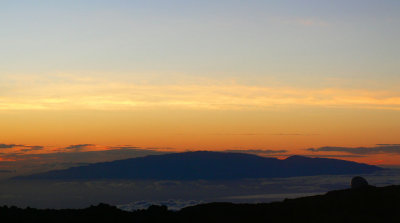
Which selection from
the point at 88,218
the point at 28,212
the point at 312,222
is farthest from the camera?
the point at 28,212

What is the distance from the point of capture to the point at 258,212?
177 feet

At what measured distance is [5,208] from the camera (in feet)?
196

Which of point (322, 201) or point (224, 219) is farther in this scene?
point (322, 201)

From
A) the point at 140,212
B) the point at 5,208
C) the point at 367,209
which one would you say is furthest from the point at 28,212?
the point at 367,209

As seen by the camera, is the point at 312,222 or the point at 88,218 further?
the point at 88,218

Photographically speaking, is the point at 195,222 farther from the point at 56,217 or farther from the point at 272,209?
the point at 56,217

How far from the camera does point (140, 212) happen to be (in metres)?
55.1

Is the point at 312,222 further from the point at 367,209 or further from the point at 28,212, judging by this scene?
the point at 28,212

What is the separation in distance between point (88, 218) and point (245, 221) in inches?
582

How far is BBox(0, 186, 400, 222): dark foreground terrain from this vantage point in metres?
52.4

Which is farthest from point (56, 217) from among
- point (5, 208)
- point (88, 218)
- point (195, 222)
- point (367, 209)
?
point (367, 209)

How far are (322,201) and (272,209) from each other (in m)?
6.53

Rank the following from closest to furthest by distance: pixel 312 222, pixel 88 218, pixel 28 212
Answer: pixel 312 222 < pixel 88 218 < pixel 28 212

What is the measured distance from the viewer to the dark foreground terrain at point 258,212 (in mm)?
52438
